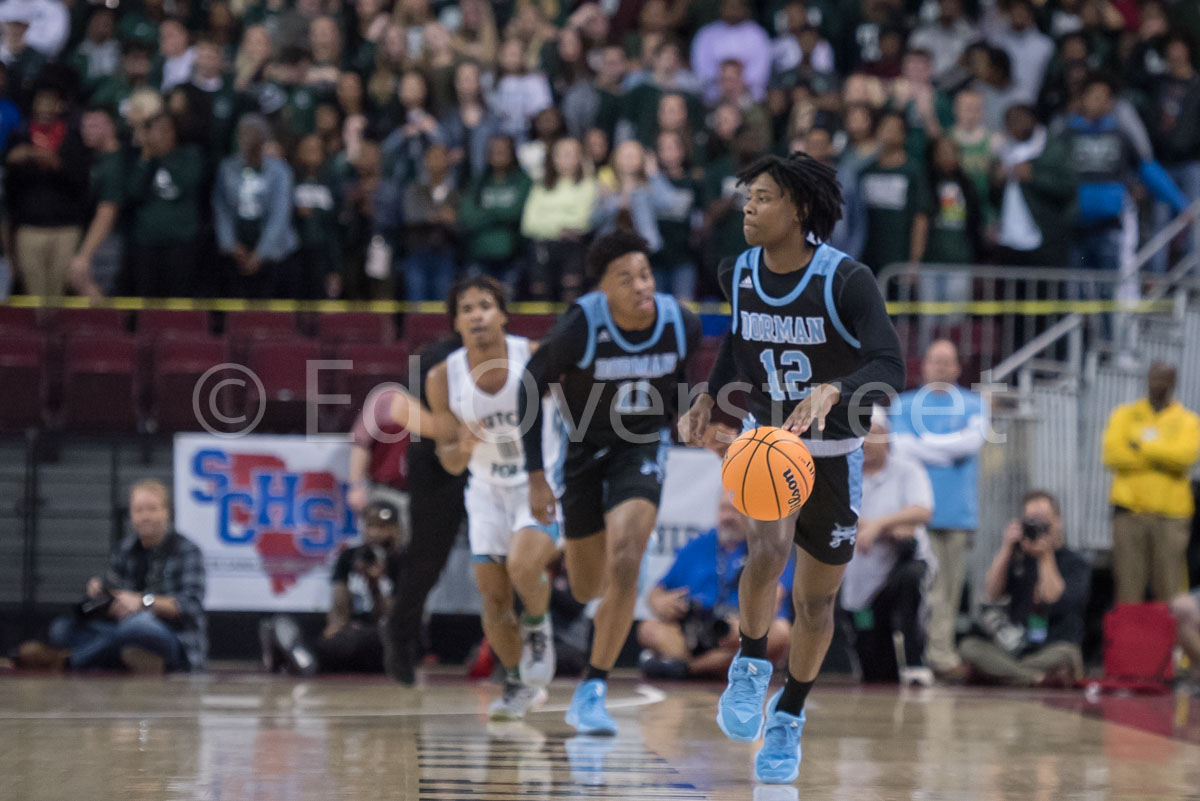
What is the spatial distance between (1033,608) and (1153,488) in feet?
5.15

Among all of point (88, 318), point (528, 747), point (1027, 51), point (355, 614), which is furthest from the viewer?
point (1027, 51)

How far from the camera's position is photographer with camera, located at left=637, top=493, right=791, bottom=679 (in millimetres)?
10609

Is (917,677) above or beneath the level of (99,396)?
beneath

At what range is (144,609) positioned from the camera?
10492 millimetres

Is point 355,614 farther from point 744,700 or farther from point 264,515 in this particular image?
point 744,700

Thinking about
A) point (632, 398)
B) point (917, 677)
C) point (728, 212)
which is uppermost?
point (728, 212)

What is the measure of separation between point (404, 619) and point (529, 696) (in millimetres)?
1502

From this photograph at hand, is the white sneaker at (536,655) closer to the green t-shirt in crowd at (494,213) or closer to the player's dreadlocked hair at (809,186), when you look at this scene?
the player's dreadlocked hair at (809,186)

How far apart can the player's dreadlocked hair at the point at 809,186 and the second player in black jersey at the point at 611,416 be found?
1.34 meters

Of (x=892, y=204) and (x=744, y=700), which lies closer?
(x=744, y=700)

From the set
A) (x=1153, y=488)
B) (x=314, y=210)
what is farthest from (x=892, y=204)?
(x=314, y=210)

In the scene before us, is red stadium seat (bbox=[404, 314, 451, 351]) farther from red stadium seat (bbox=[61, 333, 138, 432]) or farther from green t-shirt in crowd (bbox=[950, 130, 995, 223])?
green t-shirt in crowd (bbox=[950, 130, 995, 223])

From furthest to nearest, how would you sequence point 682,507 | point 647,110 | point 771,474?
point 647,110
point 682,507
point 771,474

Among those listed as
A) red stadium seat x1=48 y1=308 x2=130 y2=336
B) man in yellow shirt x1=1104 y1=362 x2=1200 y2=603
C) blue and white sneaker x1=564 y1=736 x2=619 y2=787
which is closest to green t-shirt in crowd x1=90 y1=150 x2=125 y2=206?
red stadium seat x1=48 y1=308 x2=130 y2=336
